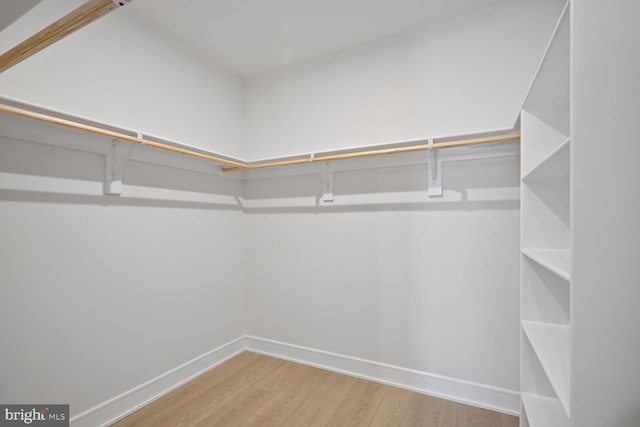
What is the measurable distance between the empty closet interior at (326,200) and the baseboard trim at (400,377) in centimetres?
1

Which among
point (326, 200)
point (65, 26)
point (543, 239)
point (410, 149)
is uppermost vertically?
point (65, 26)

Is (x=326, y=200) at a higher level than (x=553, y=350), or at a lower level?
higher

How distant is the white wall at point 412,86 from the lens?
184 cm

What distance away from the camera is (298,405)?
192cm

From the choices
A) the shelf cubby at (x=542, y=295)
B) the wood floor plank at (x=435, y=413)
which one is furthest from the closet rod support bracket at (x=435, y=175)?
the wood floor plank at (x=435, y=413)

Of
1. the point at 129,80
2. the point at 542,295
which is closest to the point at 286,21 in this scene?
the point at 129,80

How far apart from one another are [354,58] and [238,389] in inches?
100

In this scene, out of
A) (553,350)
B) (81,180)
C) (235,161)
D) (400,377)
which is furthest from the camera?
(235,161)

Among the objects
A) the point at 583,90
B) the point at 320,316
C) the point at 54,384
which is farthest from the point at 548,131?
the point at 54,384

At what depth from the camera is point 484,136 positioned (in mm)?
1797

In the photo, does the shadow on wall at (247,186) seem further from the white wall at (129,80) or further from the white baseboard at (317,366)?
the white baseboard at (317,366)

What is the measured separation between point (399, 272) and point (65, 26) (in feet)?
6.69

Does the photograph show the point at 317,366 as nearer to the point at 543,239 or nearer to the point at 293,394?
the point at 293,394

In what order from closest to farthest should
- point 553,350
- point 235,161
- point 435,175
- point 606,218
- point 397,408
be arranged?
point 606,218
point 553,350
point 397,408
point 435,175
point 235,161
